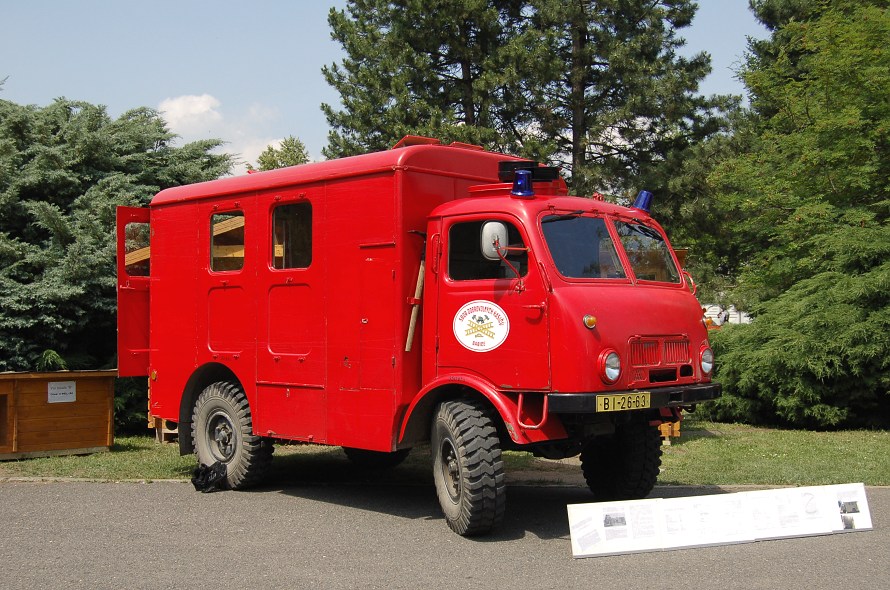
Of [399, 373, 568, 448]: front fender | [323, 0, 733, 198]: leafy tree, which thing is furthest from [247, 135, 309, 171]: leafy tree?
[399, 373, 568, 448]: front fender

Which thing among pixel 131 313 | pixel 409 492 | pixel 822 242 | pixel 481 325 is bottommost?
Result: pixel 409 492

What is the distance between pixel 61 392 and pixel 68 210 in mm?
4175

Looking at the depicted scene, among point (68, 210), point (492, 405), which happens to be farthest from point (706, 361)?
point (68, 210)

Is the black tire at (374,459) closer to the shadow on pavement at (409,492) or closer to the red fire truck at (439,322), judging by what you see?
the shadow on pavement at (409,492)

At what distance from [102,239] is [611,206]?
354 inches

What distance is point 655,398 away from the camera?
7512 mm

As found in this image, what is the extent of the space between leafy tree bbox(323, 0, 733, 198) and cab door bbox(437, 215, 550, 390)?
15.1 metres

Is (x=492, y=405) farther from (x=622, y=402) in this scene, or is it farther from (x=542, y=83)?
(x=542, y=83)

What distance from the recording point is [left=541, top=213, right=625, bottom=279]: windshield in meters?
7.73

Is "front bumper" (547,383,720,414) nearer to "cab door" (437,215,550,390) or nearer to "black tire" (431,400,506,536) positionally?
"cab door" (437,215,550,390)

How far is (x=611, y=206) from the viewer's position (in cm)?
859

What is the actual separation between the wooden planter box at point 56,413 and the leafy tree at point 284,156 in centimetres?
4157

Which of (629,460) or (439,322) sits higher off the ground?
(439,322)

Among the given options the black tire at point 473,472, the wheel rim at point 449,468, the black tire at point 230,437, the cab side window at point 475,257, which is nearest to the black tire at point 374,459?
the black tire at point 230,437
